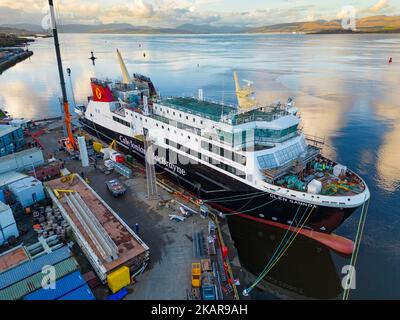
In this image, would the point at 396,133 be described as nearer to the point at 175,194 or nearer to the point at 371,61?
the point at 175,194

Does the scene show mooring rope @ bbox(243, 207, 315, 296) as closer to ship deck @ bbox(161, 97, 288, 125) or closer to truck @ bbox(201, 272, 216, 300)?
truck @ bbox(201, 272, 216, 300)

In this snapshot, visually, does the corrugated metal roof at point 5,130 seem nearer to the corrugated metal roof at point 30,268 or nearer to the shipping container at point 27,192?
the shipping container at point 27,192

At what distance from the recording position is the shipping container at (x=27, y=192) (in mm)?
23109

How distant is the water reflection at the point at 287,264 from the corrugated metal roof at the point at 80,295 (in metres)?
10.5

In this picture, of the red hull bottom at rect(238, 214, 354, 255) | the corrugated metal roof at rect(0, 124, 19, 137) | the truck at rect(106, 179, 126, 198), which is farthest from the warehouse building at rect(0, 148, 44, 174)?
the red hull bottom at rect(238, 214, 354, 255)

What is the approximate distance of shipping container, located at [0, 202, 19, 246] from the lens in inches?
744

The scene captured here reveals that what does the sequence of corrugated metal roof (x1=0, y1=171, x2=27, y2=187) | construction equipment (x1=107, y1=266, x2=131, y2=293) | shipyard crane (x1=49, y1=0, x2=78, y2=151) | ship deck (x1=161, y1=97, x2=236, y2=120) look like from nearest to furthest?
construction equipment (x1=107, y1=266, x2=131, y2=293), corrugated metal roof (x1=0, y1=171, x2=27, y2=187), ship deck (x1=161, y1=97, x2=236, y2=120), shipyard crane (x1=49, y1=0, x2=78, y2=151)

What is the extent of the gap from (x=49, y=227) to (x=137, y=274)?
8.10m

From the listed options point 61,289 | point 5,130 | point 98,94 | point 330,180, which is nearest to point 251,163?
point 330,180

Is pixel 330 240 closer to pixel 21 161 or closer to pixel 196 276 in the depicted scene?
pixel 196 276

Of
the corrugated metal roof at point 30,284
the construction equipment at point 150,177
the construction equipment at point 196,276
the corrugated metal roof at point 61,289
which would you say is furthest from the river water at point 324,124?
the corrugated metal roof at point 30,284

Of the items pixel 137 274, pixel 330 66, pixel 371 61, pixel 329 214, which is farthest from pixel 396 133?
pixel 371 61

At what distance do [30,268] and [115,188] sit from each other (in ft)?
36.6

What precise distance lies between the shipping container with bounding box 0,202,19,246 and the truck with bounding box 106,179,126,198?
8180 millimetres
